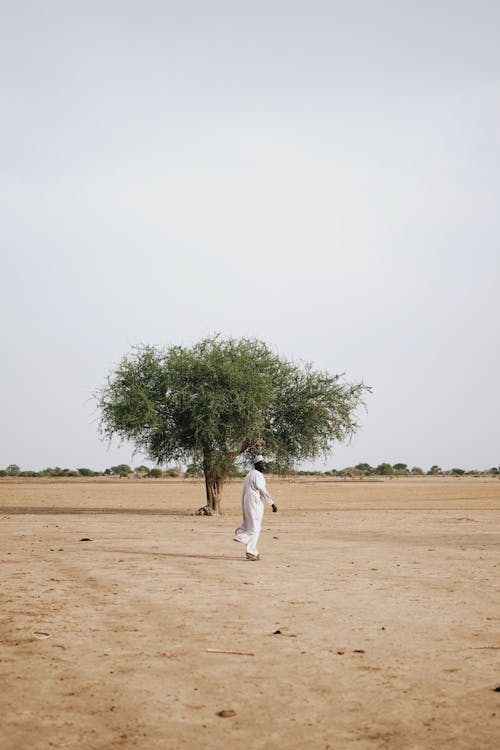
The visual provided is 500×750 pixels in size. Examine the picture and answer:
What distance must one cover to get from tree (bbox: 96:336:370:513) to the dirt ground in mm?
13673

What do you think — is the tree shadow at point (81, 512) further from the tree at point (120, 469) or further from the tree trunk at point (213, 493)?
the tree at point (120, 469)

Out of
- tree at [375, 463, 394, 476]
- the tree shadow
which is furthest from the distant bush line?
the tree shadow

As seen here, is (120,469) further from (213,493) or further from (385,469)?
(213,493)

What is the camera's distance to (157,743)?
5.71 metres

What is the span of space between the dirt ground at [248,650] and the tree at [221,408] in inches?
538

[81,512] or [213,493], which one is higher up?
[213,493]

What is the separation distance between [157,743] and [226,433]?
83.3 ft

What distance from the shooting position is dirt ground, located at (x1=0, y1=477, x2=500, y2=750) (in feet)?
19.7

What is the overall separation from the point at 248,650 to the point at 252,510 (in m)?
8.34

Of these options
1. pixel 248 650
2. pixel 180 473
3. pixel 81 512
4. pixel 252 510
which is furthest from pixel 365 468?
pixel 248 650

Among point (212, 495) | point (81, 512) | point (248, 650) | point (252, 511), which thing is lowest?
point (248, 650)

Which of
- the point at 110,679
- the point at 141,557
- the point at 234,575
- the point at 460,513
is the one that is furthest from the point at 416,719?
the point at 460,513

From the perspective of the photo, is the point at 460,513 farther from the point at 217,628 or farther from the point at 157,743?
the point at 157,743

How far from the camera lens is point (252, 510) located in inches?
655
